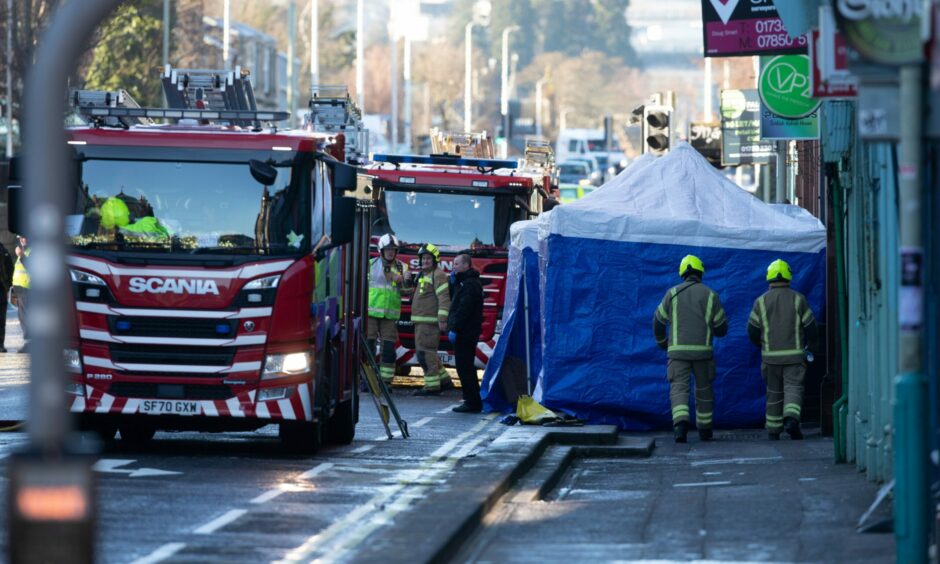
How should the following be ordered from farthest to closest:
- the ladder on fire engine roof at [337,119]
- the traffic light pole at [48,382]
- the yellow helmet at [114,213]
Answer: the ladder on fire engine roof at [337,119] → the yellow helmet at [114,213] → the traffic light pole at [48,382]

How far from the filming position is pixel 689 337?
18.2m

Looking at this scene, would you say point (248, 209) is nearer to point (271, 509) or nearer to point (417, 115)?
point (271, 509)

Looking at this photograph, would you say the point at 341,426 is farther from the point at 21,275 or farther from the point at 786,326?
the point at 21,275

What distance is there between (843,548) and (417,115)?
113327 mm

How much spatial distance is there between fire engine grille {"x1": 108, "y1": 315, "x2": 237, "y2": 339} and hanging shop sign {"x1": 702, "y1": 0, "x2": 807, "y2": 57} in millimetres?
5244

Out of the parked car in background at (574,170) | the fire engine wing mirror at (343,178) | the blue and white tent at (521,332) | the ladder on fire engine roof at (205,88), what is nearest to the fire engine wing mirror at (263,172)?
the fire engine wing mirror at (343,178)

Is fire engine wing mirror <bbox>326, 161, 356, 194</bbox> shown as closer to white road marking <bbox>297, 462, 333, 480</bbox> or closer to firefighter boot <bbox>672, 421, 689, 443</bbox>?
white road marking <bbox>297, 462, 333, 480</bbox>

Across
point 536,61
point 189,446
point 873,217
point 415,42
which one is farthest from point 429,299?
point 536,61

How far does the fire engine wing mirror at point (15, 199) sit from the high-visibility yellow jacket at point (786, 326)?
7158 mm

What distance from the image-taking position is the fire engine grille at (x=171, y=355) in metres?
14.5

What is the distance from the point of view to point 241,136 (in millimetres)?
14836

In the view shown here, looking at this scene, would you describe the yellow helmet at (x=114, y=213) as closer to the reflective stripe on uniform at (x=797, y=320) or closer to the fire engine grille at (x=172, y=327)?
the fire engine grille at (x=172, y=327)

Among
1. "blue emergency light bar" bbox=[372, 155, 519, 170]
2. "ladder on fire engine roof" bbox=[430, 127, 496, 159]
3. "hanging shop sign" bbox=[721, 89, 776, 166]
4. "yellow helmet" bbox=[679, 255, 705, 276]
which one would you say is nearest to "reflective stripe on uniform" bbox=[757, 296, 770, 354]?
"yellow helmet" bbox=[679, 255, 705, 276]

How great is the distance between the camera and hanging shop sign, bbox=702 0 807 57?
1678cm
